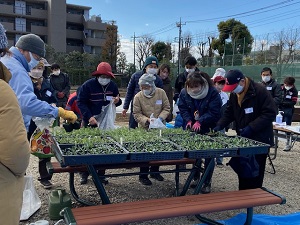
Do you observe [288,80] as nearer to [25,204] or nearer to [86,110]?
[86,110]

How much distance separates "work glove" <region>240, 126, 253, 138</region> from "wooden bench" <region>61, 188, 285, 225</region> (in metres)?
0.66

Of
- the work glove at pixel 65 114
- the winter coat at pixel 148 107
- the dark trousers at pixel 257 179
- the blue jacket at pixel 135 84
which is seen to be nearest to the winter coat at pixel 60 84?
the blue jacket at pixel 135 84

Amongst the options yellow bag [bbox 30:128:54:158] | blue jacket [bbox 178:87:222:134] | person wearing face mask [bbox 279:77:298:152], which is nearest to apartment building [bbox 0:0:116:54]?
person wearing face mask [bbox 279:77:298:152]

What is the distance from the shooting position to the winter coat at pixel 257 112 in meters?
3.19

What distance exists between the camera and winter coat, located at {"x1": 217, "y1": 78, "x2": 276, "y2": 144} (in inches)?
126

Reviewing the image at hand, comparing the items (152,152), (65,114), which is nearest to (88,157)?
(152,152)

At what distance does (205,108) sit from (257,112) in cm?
64

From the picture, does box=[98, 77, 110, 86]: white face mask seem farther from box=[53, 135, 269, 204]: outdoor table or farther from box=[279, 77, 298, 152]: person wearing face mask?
box=[279, 77, 298, 152]: person wearing face mask

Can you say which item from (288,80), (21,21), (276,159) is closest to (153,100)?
(276,159)

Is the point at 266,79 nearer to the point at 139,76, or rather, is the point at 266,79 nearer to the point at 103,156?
the point at 139,76

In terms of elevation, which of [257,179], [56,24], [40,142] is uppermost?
[56,24]

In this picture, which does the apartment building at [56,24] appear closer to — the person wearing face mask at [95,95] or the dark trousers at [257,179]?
the person wearing face mask at [95,95]

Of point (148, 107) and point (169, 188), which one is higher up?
point (148, 107)

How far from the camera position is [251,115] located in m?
3.30
